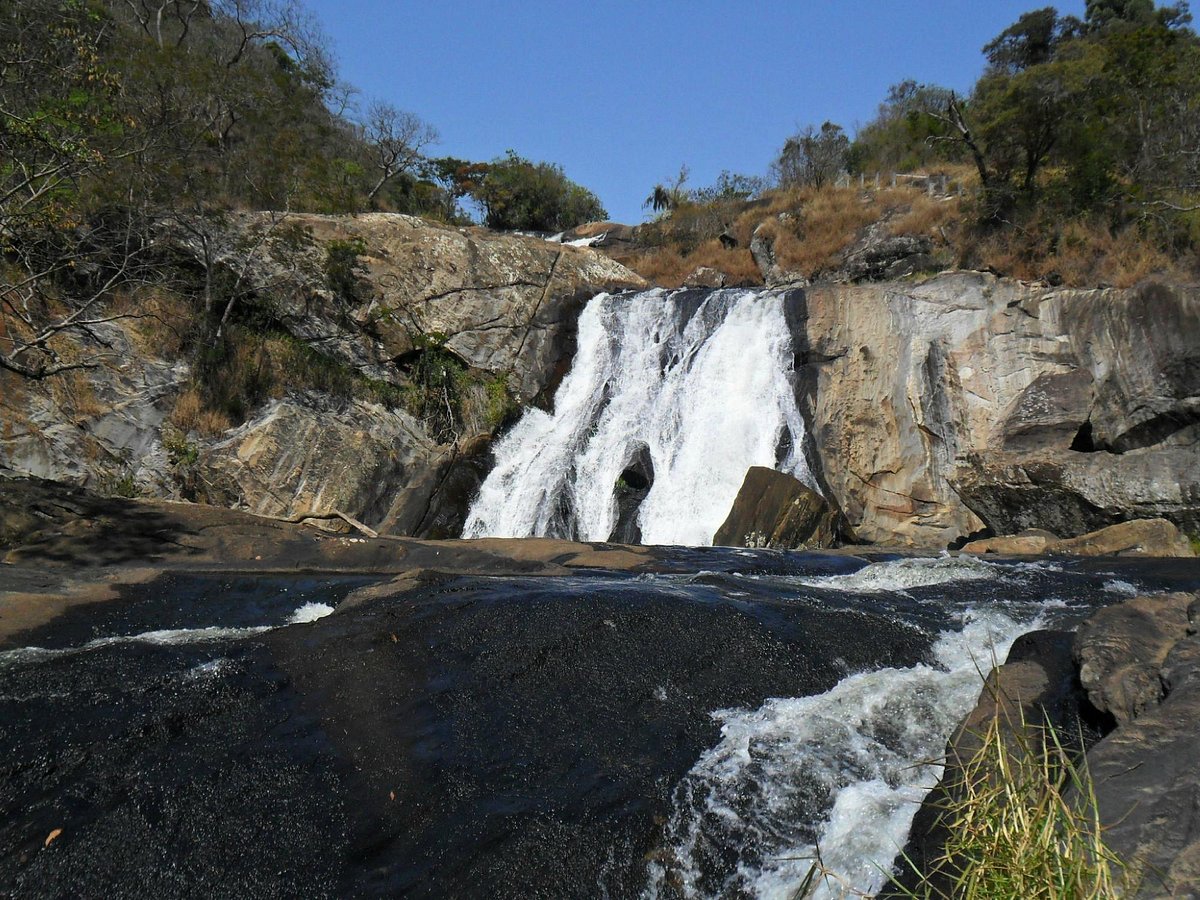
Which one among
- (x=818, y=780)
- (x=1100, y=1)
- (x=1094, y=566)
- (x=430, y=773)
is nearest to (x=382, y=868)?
(x=430, y=773)

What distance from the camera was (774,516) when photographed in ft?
44.0

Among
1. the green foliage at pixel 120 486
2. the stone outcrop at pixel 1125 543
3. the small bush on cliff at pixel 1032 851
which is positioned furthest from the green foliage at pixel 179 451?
the small bush on cliff at pixel 1032 851

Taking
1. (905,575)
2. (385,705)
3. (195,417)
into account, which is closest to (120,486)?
(195,417)

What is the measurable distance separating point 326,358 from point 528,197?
22.8 meters

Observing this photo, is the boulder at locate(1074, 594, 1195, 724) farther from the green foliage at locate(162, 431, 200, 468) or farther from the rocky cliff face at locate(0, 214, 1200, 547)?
the green foliage at locate(162, 431, 200, 468)

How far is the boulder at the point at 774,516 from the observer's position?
13383mm

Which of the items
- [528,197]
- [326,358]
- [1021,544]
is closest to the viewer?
[1021,544]

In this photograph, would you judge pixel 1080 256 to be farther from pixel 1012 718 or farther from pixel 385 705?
pixel 385 705

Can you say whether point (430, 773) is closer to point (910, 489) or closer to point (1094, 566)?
point (1094, 566)

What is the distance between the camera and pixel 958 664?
18.6ft

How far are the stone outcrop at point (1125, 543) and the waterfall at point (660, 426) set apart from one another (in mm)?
5191

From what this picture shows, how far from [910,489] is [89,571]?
14887 millimetres

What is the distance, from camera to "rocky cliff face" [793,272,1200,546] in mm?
12508

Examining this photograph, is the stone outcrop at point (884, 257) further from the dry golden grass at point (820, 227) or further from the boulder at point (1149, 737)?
the boulder at point (1149, 737)
